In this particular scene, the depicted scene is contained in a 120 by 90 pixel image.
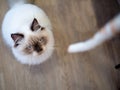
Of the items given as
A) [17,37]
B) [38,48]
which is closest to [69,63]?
[38,48]

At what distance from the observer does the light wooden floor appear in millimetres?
1553

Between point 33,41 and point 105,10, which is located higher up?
point 105,10

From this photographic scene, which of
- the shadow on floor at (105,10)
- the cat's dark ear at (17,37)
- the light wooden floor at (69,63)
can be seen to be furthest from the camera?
the shadow on floor at (105,10)

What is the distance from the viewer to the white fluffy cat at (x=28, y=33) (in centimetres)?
122

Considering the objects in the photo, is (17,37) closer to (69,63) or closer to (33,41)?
(33,41)

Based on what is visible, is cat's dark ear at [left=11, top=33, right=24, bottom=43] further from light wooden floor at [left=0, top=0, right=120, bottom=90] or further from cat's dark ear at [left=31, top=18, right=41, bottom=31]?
light wooden floor at [left=0, top=0, right=120, bottom=90]

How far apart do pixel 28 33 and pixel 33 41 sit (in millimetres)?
53

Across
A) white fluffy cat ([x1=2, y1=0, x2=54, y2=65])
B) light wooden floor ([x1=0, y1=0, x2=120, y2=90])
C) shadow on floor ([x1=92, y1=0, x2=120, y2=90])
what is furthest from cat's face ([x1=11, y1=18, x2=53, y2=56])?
shadow on floor ([x1=92, y1=0, x2=120, y2=90])

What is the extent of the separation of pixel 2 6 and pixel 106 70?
0.92m

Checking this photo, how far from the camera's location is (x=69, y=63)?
1.59 metres

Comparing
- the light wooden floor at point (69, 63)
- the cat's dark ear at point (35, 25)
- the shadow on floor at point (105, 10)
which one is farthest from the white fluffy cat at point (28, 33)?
the shadow on floor at point (105, 10)

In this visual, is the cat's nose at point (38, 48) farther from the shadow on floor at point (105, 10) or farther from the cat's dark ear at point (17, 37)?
the shadow on floor at point (105, 10)

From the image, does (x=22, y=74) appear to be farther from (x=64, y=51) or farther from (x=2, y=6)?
(x=2, y=6)

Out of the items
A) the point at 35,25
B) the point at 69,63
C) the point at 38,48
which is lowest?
the point at 69,63
